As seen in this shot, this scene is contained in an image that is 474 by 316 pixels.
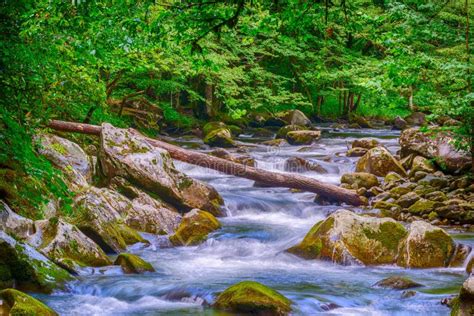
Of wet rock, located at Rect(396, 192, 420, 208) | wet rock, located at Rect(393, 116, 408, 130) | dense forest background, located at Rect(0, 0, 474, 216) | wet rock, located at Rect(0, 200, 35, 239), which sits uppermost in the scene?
dense forest background, located at Rect(0, 0, 474, 216)

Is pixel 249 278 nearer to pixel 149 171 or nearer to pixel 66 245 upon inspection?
pixel 66 245

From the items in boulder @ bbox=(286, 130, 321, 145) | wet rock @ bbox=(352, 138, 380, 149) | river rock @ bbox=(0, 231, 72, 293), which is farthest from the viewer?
boulder @ bbox=(286, 130, 321, 145)

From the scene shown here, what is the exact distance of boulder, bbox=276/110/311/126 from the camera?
90.7 feet

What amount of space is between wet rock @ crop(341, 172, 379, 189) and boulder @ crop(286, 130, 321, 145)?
26.7 ft

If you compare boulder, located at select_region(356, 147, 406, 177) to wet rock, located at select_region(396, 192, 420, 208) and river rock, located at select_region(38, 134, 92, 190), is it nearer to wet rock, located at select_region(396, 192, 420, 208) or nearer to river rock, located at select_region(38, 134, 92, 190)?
wet rock, located at select_region(396, 192, 420, 208)

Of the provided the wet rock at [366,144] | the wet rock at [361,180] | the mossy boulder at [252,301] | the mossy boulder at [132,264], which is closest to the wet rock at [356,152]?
the wet rock at [366,144]

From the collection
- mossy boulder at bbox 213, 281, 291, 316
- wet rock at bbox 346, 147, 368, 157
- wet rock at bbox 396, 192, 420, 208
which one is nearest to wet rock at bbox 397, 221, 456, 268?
mossy boulder at bbox 213, 281, 291, 316

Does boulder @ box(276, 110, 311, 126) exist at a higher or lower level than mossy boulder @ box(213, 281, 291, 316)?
higher

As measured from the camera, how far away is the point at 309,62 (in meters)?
30.6

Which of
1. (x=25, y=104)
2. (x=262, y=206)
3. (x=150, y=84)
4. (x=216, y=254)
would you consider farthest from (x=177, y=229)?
(x=150, y=84)

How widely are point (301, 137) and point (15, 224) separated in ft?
54.4

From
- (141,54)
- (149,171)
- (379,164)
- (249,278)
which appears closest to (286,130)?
(379,164)

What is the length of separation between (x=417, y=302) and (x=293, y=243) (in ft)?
11.3

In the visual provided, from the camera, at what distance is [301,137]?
77.3 ft
